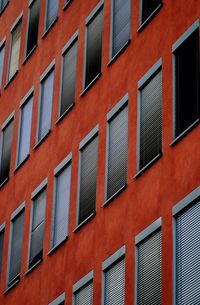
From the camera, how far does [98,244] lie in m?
34.7

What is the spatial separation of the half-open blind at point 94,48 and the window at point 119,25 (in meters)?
0.92

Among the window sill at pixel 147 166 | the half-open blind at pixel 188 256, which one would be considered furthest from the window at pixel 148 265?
the window sill at pixel 147 166

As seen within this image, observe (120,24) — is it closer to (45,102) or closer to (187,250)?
(45,102)

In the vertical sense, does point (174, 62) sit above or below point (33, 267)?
above

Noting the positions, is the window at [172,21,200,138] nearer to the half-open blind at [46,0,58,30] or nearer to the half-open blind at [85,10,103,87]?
the half-open blind at [85,10,103,87]

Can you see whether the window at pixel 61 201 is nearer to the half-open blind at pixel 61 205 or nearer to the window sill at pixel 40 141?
the half-open blind at pixel 61 205

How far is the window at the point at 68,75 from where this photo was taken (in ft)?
132

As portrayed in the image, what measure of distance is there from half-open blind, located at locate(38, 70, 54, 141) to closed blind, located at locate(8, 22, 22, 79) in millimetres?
4220

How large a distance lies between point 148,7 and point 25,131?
963cm

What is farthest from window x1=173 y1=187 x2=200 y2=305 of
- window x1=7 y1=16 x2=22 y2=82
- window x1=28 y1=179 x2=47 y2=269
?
window x1=7 y1=16 x2=22 y2=82

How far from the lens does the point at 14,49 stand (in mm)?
48188

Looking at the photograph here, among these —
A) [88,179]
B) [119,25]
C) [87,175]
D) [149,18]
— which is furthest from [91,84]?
[149,18]

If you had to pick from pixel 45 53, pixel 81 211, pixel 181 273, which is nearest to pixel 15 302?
pixel 81 211

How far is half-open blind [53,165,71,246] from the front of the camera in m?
38.2
